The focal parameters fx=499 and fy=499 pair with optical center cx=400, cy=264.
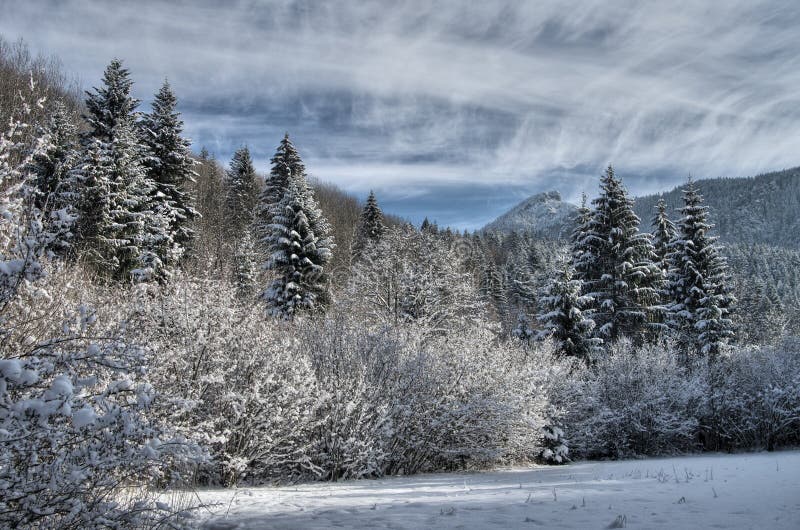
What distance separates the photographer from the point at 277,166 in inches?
1288

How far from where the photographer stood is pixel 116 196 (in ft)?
63.7

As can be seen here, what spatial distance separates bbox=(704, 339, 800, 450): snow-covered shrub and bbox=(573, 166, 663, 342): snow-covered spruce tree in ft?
20.0

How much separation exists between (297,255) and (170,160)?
26.3ft

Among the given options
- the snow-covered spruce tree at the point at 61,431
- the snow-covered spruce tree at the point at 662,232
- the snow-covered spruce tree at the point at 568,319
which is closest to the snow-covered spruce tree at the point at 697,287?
the snow-covered spruce tree at the point at 662,232

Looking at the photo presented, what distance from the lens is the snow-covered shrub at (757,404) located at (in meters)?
19.7

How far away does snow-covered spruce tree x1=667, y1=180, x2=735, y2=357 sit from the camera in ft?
86.5

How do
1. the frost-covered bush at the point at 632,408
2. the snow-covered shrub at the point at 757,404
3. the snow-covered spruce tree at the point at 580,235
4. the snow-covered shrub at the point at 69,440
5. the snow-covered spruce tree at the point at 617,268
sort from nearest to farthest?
the snow-covered shrub at the point at 69,440 → the frost-covered bush at the point at 632,408 → the snow-covered shrub at the point at 757,404 → the snow-covered spruce tree at the point at 617,268 → the snow-covered spruce tree at the point at 580,235

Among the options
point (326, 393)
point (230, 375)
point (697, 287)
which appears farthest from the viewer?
point (697, 287)

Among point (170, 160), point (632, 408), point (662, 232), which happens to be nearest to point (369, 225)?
point (170, 160)

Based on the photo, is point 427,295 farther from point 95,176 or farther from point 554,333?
point 95,176

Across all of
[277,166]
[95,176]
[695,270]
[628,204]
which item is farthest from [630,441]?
[277,166]

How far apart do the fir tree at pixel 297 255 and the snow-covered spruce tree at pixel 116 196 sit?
551 centimetres

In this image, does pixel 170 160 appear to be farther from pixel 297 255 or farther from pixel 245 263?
pixel 297 255

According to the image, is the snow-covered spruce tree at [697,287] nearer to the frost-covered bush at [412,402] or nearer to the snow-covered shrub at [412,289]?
the snow-covered shrub at [412,289]
